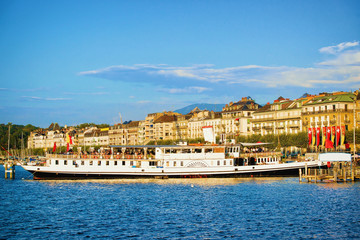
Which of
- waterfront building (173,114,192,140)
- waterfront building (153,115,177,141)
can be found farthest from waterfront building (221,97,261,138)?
waterfront building (153,115,177,141)

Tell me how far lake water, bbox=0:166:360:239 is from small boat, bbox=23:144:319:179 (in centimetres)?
489

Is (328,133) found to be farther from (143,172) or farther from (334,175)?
(143,172)

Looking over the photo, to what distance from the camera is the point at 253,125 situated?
453ft

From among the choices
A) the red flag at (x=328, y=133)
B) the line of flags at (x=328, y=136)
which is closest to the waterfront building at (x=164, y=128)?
the line of flags at (x=328, y=136)

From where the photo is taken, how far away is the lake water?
33375mm

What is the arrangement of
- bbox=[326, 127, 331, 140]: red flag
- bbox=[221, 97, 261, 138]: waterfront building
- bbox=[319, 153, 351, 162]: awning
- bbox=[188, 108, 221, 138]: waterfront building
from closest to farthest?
bbox=[319, 153, 351, 162]: awning
bbox=[326, 127, 331, 140]: red flag
bbox=[221, 97, 261, 138]: waterfront building
bbox=[188, 108, 221, 138]: waterfront building

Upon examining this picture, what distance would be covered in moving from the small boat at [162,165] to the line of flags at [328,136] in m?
25.1

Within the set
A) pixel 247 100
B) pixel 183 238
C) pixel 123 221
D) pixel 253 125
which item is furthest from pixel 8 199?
pixel 247 100

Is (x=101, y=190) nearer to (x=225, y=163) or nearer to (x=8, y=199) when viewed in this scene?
(x=8, y=199)

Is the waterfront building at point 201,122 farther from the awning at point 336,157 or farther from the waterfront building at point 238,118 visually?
the awning at point 336,157

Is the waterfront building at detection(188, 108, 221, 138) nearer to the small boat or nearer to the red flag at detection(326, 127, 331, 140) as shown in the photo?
the red flag at detection(326, 127, 331, 140)

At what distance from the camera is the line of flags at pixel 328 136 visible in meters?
94.2

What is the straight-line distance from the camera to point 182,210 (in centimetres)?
4269

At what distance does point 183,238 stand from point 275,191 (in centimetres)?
2512
